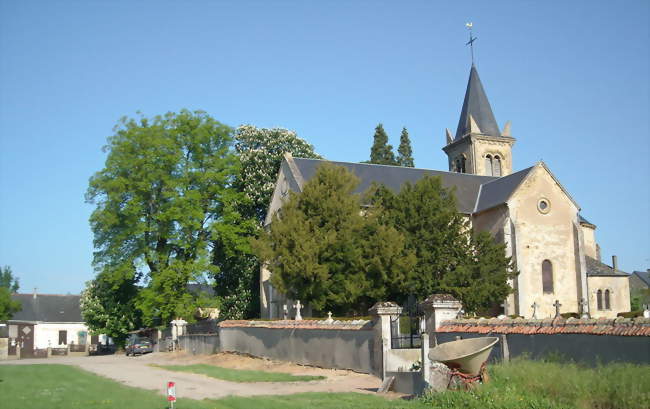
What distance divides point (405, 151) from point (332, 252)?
111 ft

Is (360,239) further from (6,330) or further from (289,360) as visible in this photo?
(6,330)

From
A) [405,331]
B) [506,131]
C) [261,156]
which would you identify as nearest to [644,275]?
[506,131]

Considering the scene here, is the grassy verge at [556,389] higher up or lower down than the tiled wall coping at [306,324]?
lower down

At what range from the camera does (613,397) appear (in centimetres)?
1029

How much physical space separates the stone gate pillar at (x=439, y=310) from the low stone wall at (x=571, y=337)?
0.73m

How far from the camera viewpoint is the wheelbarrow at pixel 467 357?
39.4 ft

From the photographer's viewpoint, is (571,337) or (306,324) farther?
(306,324)

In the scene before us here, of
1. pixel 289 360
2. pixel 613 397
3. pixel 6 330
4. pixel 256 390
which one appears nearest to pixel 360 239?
pixel 289 360

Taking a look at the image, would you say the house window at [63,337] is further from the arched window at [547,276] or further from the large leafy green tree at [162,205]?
the arched window at [547,276]

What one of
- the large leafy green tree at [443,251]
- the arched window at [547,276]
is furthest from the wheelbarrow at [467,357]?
the arched window at [547,276]

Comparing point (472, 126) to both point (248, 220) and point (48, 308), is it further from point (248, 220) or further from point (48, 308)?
point (48, 308)

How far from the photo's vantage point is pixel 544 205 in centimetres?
3741

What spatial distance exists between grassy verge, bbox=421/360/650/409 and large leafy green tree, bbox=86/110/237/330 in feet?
92.3

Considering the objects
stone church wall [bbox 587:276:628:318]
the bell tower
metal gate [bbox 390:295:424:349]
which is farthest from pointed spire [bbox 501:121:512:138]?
metal gate [bbox 390:295:424:349]
